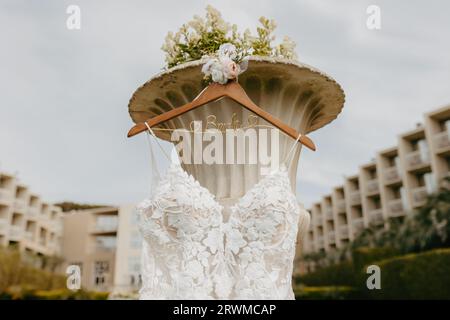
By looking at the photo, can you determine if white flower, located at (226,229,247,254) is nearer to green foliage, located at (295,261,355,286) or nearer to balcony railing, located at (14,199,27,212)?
green foliage, located at (295,261,355,286)

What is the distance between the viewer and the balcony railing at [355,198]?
86.4 ft

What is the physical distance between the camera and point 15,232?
23562mm

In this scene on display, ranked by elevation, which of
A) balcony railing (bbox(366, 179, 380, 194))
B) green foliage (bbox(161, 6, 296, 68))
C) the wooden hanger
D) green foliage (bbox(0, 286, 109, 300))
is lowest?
green foliage (bbox(0, 286, 109, 300))

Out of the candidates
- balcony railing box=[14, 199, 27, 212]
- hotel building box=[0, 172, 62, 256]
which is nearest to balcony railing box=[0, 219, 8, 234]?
hotel building box=[0, 172, 62, 256]

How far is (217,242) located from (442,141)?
19.1m

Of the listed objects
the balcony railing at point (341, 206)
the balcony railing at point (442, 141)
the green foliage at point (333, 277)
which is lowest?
the green foliage at point (333, 277)

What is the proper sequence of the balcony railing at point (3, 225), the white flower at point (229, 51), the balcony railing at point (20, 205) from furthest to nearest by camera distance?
the balcony railing at point (20, 205)
the balcony railing at point (3, 225)
the white flower at point (229, 51)

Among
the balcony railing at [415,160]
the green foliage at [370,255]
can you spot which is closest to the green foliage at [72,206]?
the green foliage at [370,255]

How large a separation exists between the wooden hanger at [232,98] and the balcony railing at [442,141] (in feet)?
60.4

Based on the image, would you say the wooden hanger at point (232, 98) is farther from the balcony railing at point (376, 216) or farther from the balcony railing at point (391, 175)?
the balcony railing at point (376, 216)

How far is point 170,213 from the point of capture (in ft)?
6.63

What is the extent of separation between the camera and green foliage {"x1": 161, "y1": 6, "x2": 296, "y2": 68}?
8.32 ft

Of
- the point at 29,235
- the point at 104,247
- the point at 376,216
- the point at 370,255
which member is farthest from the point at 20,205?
the point at 376,216
